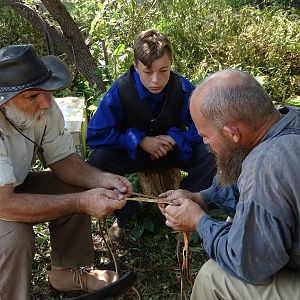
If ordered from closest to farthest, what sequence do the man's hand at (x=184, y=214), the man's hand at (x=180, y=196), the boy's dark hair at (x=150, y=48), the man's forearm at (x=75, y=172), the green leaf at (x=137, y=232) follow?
the man's hand at (x=184, y=214) → the man's hand at (x=180, y=196) → the man's forearm at (x=75, y=172) → the boy's dark hair at (x=150, y=48) → the green leaf at (x=137, y=232)

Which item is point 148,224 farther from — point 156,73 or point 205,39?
point 205,39

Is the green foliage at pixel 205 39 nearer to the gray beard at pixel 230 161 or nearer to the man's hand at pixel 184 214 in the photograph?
the man's hand at pixel 184 214

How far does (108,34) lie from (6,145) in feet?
12.1

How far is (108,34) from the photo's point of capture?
19.4 feet

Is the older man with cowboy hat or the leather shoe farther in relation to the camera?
the older man with cowboy hat

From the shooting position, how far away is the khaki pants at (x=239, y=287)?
6.20 ft

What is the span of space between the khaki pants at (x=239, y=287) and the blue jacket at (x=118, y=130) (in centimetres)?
131

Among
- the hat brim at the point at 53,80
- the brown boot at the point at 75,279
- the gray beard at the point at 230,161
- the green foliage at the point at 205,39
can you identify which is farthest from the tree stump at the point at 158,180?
the green foliage at the point at 205,39

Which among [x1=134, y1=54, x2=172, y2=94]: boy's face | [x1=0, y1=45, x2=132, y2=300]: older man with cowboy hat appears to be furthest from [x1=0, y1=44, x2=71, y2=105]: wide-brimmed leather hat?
[x1=134, y1=54, x2=172, y2=94]: boy's face

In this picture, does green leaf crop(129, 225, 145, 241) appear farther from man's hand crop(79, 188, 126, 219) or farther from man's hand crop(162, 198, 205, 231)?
man's hand crop(162, 198, 205, 231)

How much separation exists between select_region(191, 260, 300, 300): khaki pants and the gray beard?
368 millimetres

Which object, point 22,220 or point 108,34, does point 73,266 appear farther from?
point 108,34

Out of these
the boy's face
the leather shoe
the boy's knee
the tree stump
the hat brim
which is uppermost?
the hat brim

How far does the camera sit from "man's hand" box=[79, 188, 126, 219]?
2.52 m
